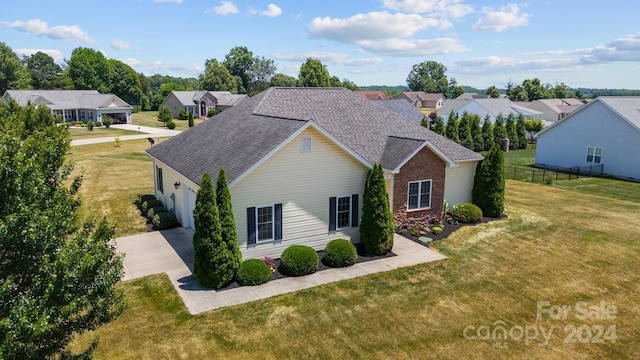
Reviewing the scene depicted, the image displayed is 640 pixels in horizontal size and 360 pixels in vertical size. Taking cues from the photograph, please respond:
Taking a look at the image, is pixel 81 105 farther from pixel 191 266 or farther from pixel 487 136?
pixel 191 266

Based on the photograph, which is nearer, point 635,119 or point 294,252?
point 294,252

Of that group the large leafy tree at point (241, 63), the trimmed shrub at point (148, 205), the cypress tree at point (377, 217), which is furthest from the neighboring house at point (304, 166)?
the large leafy tree at point (241, 63)

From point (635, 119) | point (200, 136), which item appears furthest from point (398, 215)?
point (635, 119)

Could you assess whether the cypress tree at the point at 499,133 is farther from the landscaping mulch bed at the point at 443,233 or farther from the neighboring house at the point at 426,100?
the neighboring house at the point at 426,100

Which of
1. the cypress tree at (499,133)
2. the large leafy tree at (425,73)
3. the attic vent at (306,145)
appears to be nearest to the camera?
the attic vent at (306,145)

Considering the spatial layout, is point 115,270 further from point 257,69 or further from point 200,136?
point 257,69
